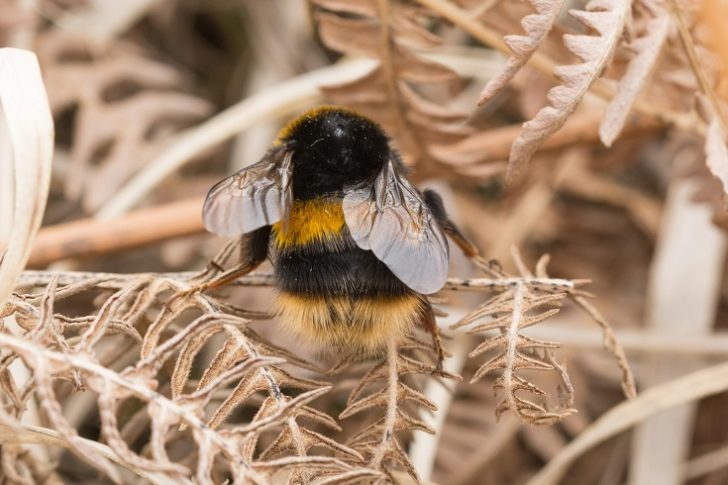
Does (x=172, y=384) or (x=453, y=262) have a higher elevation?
(x=172, y=384)

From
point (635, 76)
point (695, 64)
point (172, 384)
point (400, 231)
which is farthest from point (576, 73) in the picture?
point (172, 384)

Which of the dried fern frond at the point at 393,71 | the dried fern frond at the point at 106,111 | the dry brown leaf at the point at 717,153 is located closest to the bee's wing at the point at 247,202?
the dried fern frond at the point at 393,71

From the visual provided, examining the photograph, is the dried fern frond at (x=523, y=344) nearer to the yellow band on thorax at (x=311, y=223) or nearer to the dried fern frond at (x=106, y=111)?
the yellow band on thorax at (x=311, y=223)

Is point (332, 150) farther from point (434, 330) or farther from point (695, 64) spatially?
point (695, 64)

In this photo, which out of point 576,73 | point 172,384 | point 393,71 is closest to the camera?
point 172,384

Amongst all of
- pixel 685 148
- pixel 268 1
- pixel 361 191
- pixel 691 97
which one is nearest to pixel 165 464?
pixel 361 191

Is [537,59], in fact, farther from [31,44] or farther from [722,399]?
[31,44]
